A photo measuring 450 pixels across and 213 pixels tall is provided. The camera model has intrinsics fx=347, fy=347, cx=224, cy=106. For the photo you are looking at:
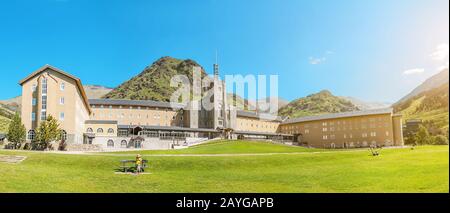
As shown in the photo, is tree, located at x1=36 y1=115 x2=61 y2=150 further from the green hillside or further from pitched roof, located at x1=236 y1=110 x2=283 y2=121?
the green hillside

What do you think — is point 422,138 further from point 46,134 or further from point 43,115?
point 43,115

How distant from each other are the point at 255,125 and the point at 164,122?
126ft

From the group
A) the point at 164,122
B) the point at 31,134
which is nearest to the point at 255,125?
the point at 164,122

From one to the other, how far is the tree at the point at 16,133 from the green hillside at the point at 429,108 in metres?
120

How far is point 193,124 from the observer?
4503 inches

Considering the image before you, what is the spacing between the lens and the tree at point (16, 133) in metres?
56.4

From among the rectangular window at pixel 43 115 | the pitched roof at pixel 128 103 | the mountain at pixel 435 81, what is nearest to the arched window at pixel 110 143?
the rectangular window at pixel 43 115

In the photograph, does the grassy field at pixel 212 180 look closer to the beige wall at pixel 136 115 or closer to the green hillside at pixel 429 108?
the beige wall at pixel 136 115

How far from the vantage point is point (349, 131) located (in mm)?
111938

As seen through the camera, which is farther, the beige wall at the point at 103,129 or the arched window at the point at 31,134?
the beige wall at the point at 103,129
